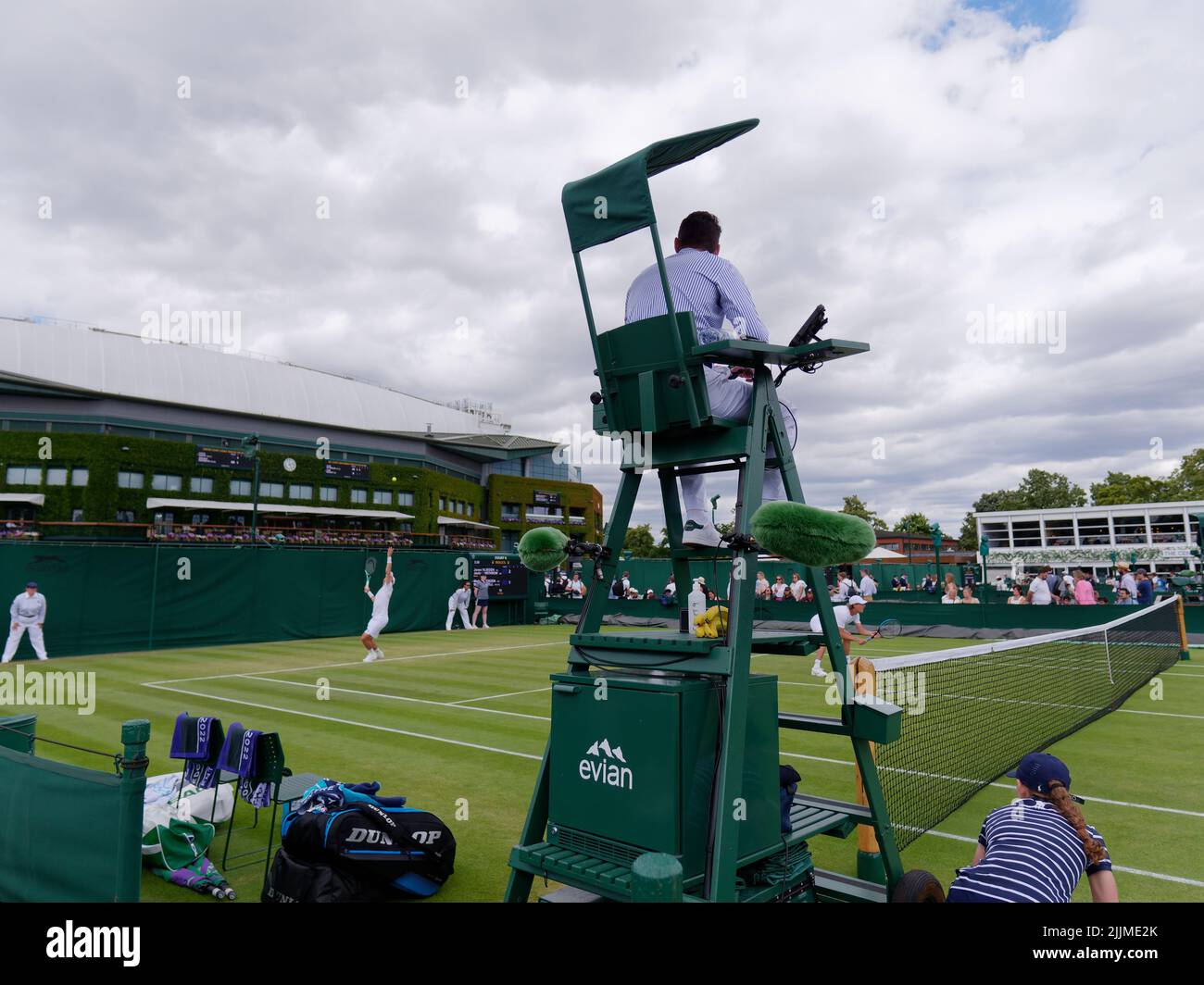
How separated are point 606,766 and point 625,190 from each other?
2.51m

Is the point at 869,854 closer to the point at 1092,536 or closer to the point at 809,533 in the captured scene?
the point at 809,533

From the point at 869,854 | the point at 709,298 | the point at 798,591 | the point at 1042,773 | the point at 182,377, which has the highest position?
the point at 182,377

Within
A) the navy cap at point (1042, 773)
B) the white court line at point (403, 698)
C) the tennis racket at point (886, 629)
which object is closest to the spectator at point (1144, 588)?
the tennis racket at point (886, 629)

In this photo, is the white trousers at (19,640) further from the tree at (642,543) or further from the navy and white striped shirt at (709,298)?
the tree at (642,543)

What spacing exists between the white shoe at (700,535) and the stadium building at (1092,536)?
8455 centimetres

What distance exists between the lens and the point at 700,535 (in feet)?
12.4

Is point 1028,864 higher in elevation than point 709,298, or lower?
lower

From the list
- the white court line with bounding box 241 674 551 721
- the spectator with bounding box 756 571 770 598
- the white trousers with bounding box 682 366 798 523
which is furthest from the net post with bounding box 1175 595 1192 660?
the white trousers with bounding box 682 366 798 523

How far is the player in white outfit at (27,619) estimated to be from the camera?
16.5 m

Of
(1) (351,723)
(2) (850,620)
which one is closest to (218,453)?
(1) (351,723)

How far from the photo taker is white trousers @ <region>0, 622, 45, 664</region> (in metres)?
16.5

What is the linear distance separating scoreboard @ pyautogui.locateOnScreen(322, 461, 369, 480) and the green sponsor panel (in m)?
66.3

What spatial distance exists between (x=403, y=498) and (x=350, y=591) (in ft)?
153

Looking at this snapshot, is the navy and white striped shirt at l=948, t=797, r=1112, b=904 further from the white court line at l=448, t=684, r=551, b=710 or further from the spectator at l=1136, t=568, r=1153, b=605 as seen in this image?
the spectator at l=1136, t=568, r=1153, b=605
